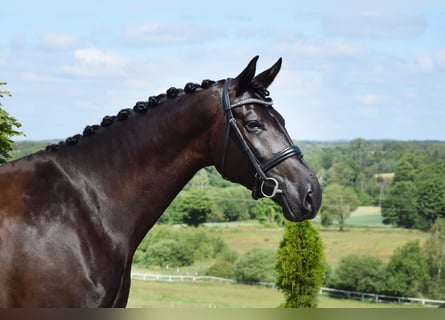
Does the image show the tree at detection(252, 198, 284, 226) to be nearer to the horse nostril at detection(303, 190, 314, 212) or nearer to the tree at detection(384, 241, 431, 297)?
the tree at detection(384, 241, 431, 297)

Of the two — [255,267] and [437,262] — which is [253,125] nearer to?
[437,262]

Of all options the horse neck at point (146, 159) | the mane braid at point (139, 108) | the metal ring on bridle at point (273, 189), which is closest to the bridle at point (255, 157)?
the metal ring on bridle at point (273, 189)

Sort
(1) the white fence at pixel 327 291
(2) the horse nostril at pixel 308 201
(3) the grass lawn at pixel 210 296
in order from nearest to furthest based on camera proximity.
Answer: (2) the horse nostril at pixel 308 201
(3) the grass lawn at pixel 210 296
(1) the white fence at pixel 327 291

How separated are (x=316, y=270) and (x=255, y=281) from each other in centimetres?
2137

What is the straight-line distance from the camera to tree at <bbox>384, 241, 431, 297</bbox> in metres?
34.8

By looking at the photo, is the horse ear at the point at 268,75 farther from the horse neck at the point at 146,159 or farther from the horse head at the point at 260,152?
the horse neck at the point at 146,159

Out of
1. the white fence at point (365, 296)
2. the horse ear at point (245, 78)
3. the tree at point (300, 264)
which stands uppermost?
the horse ear at point (245, 78)

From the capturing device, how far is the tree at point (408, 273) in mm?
34844

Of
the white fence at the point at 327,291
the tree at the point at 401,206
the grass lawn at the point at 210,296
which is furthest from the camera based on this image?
the tree at the point at 401,206

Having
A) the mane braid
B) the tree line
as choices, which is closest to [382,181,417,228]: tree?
the tree line

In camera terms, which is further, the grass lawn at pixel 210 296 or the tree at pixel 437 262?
the tree at pixel 437 262

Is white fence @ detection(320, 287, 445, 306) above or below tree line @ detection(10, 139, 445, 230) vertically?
below

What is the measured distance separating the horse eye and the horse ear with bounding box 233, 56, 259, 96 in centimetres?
21

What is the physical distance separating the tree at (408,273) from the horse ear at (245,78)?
3233 cm
